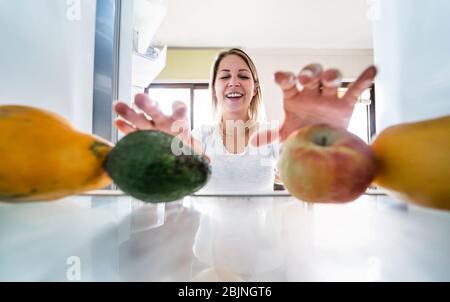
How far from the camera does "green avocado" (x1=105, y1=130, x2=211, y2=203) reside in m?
0.17

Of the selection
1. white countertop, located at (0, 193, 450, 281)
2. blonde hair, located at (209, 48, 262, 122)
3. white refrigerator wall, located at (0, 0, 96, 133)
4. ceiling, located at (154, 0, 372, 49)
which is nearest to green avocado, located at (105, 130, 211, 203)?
white countertop, located at (0, 193, 450, 281)

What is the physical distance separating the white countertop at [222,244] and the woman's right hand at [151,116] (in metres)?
0.08

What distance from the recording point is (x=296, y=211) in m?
0.29

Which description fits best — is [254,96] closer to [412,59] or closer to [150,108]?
[412,59]

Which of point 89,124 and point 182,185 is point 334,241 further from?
point 89,124

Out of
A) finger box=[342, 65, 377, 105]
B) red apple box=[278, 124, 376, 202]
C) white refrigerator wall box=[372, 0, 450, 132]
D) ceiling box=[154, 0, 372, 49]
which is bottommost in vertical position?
red apple box=[278, 124, 376, 202]

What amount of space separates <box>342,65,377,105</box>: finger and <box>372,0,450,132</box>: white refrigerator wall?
3.5 inches

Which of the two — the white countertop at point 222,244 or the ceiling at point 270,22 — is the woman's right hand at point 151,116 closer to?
the white countertop at point 222,244

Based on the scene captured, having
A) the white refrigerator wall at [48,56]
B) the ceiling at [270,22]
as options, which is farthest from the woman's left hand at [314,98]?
the ceiling at [270,22]

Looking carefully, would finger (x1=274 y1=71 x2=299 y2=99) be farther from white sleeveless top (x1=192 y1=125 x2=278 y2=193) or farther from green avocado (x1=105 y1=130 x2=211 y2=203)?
white sleeveless top (x1=192 y1=125 x2=278 y2=193)

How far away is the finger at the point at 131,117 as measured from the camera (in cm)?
25
